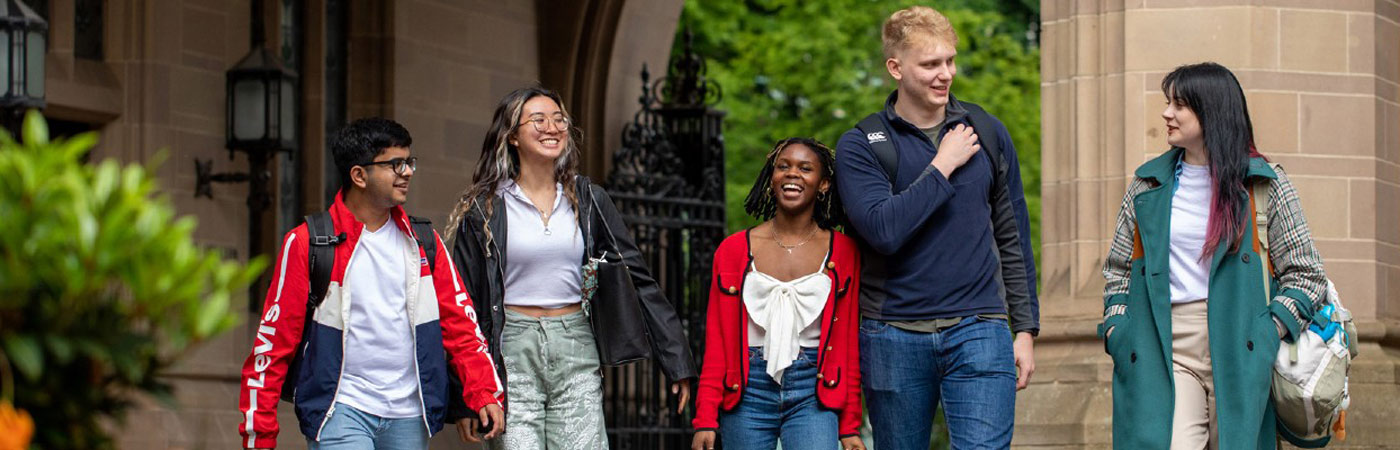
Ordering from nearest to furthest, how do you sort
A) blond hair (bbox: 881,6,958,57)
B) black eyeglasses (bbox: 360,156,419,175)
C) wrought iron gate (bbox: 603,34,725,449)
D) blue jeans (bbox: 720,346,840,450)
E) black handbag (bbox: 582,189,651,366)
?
1. blond hair (bbox: 881,6,958,57)
2. black eyeglasses (bbox: 360,156,419,175)
3. blue jeans (bbox: 720,346,840,450)
4. black handbag (bbox: 582,189,651,366)
5. wrought iron gate (bbox: 603,34,725,449)

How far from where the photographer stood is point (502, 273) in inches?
241

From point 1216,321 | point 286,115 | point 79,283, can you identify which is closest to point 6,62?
point 286,115

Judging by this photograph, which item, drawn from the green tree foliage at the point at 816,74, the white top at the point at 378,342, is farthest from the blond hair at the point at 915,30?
the green tree foliage at the point at 816,74

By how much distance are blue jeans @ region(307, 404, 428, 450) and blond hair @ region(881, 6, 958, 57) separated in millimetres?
1663

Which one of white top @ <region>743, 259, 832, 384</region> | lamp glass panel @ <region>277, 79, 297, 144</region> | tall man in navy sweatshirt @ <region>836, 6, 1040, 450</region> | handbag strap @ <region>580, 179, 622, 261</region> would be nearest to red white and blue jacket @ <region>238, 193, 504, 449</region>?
handbag strap @ <region>580, 179, 622, 261</region>

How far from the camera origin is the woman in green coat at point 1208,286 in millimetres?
5949

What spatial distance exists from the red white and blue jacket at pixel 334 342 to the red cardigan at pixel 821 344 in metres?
0.64

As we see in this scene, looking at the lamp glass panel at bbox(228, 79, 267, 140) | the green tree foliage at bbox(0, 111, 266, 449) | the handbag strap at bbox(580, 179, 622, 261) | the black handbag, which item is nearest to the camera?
the green tree foliage at bbox(0, 111, 266, 449)

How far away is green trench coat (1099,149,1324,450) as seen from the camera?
5.93 metres

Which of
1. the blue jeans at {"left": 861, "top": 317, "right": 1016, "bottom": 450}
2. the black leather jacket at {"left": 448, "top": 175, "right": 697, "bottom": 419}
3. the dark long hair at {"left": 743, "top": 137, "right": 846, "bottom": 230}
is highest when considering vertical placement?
the dark long hair at {"left": 743, "top": 137, "right": 846, "bottom": 230}

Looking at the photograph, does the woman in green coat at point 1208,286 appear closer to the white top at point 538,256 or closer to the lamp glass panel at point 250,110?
the white top at point 538,256

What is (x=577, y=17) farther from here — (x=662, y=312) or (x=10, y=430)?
(x=10, y=430)

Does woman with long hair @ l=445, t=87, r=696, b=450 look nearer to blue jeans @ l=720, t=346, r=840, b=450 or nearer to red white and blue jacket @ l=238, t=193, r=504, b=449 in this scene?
red white and blue jacket @ l=238, t=193, r=504, b=449

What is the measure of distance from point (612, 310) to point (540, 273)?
0.86ft
